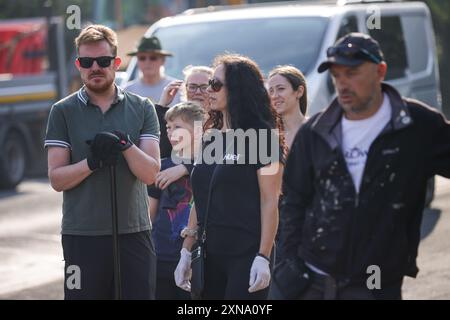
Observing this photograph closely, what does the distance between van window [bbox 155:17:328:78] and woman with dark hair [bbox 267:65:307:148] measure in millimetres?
3858

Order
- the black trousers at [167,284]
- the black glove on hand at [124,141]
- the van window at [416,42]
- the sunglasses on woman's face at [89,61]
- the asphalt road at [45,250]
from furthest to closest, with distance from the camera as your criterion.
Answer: the van window at [416,42] < the asphalt road at [45,250] < the black trousers at [167,284] < the sunglasses on woman's face at [89,61] < the black glove on hand at [124,141]

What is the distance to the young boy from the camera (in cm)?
665

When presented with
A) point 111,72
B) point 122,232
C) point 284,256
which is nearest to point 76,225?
point 122,232

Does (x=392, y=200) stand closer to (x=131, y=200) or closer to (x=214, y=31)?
(x=131, y=200)

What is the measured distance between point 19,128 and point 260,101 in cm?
1365

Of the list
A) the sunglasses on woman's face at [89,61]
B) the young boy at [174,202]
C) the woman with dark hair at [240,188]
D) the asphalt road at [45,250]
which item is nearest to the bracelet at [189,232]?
the woman with dark hair at [240,188]

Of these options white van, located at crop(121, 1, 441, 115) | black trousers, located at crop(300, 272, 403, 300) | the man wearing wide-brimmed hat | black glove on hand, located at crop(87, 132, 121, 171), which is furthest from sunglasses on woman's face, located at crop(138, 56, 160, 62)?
black trousers, located at crop(300, 272, 403, 300)

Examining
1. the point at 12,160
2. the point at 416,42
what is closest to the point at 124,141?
the point at 416,42

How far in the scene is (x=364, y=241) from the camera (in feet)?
14.9

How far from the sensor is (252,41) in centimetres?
1133

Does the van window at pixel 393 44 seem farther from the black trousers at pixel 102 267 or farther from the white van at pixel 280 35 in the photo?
the black trousers at pixel 102 267

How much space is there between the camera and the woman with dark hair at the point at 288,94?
6.91 metres

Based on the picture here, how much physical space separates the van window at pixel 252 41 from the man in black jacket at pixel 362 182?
6.20 meters

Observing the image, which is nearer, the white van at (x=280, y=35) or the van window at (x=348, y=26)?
the white van at (x=280, y=35)
